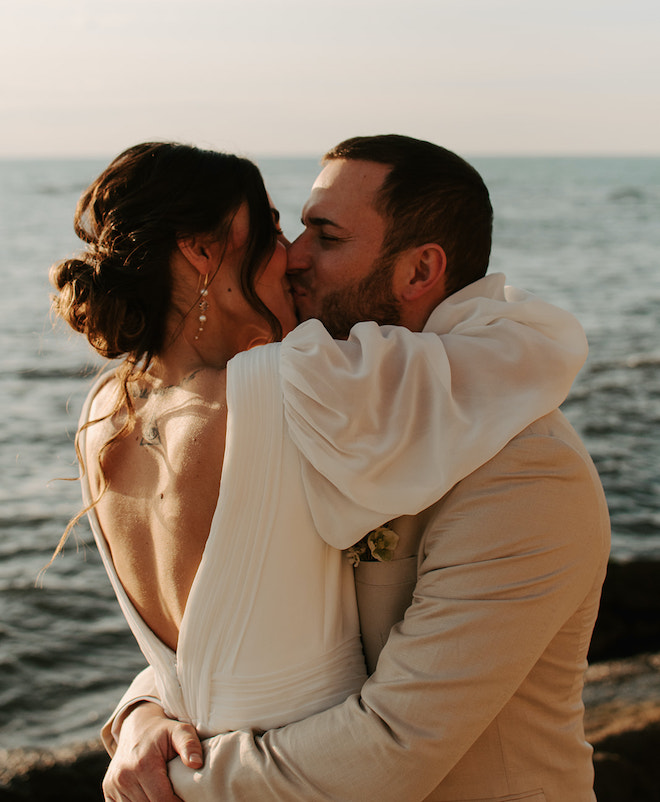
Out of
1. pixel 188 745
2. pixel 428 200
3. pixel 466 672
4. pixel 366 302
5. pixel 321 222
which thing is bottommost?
pixel 188 745

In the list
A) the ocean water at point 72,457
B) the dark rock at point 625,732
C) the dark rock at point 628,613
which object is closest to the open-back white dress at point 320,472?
the ocean water at point 72,457

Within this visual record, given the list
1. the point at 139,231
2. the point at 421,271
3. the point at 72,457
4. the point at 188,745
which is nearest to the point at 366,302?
the point at 421,271

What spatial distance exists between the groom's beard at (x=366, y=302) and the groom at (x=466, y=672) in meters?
0.80

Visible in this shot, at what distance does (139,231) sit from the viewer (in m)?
2.47

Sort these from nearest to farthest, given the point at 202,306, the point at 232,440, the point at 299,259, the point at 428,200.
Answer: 1. the point at 232,440
2. the point at 202,306
3. the point at 428,200
4. the point at 299,259

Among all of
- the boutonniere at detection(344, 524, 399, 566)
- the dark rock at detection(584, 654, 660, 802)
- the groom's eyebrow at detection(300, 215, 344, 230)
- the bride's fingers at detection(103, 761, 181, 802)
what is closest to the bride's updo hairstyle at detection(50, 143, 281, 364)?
the groom's eyebrow at detection(300, 215, 344, 230)

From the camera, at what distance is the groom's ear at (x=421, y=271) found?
2.85 meters

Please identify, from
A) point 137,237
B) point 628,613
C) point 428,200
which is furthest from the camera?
point 628,613

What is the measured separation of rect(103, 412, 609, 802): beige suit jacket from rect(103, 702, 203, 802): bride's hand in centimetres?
4

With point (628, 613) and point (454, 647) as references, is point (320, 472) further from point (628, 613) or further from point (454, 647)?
point (628, 613)

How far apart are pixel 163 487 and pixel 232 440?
12.3 inches

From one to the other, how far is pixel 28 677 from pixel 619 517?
4.95 metres

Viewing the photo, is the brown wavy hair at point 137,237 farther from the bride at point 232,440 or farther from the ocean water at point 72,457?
the ocean water at point 72,457

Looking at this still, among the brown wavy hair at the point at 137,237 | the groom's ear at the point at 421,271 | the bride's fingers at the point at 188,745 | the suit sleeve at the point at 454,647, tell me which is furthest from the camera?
the groom's ear at the point at 421,271
